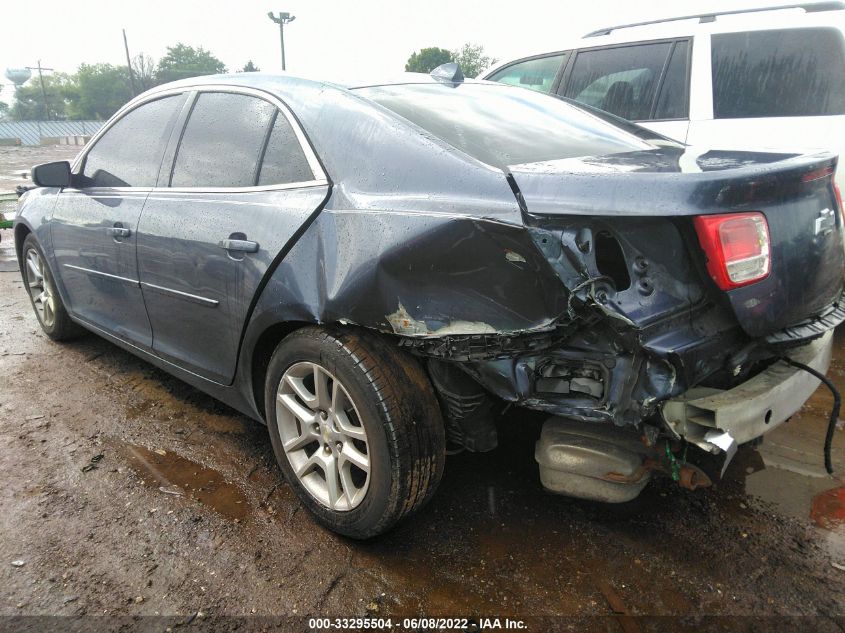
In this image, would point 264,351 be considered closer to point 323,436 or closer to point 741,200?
point 323,436

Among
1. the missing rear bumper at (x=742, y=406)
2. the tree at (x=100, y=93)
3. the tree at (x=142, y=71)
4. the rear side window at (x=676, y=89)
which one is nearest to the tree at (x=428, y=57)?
the tree at (x=142, y=71)

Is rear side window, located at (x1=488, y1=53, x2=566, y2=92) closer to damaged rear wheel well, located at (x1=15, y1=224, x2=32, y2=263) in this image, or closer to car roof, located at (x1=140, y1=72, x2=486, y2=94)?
car roof, located at (x1=140, y1=72, x2=486, y2=94)

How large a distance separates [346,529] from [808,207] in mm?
1868

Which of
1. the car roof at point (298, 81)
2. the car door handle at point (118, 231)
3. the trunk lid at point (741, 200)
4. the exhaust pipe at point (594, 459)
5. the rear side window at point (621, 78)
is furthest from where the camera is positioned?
the rear side window at point (621, 78)

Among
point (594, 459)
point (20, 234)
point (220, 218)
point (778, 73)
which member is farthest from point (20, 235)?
point (778, 73)

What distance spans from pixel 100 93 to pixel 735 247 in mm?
97127

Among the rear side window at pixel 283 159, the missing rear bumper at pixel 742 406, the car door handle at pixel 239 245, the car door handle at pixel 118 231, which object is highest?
the rear side window at pixel 283 159

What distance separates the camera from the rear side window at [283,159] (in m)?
2.25

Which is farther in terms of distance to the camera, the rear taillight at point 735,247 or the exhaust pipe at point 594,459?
the exhaust pipe at point 594,459

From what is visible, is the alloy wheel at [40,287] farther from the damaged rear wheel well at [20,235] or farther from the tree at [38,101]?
the tree at [38,101]

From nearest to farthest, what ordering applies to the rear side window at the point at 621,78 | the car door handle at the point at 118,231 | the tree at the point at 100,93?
the car door handle at the point at 118,231 < the rear side window at the point at 621,78 < the tree at the point at 100,93

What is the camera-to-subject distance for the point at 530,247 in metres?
1.63

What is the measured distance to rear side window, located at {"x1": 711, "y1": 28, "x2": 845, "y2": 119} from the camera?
3.78 metres

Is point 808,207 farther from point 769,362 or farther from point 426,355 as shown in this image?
point 426,355
